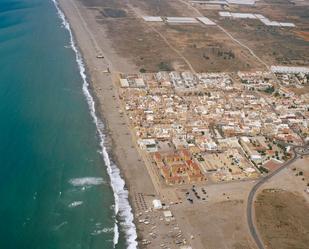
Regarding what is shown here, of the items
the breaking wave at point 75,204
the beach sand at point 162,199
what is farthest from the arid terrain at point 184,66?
the breaking wave at point 75,204

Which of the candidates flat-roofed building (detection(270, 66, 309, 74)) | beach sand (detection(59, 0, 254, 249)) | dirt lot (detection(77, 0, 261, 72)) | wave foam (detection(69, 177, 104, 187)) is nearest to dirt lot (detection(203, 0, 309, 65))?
flat-roofed building (detection(270, 66, 309, 74))

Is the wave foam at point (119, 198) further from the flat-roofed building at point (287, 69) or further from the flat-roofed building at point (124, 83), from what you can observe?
the flat-roofed building at point (287, 69)

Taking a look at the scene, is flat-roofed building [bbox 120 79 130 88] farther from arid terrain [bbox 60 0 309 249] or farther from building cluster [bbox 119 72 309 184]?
arid terrain [bbox 60 0 309 249]

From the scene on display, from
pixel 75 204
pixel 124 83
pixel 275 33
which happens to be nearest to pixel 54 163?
pixel 75 204

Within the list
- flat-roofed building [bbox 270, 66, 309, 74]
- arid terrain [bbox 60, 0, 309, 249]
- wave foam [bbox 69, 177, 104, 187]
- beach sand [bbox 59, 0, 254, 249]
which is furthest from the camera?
flat-roofed building [bbox 270, 66, 309, 74]

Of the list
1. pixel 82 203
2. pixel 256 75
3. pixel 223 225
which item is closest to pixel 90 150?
pixel 82 203

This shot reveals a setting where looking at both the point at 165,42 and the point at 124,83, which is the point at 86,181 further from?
the point at 165,42
